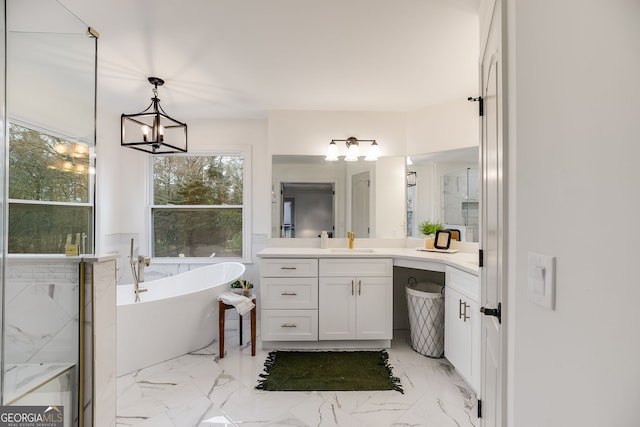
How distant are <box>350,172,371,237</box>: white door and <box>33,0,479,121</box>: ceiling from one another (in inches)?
31.6

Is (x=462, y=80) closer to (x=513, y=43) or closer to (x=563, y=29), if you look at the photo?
(x=513, y=43)

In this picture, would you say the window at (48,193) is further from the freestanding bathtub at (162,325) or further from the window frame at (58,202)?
the freestanding bathtub at (162,325)

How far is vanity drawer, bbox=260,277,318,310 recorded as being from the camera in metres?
2.88

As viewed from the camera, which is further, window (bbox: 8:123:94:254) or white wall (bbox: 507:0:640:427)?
window (bbox: 8:123:94:254)

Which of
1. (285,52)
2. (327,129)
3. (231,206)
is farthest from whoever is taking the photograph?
(231,206)

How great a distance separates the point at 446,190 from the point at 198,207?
9.58 feet

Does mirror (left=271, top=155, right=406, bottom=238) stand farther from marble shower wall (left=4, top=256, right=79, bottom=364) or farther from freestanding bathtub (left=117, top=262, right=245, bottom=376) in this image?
marble shower wall (left=4, top=256, right=79, bottom=364)

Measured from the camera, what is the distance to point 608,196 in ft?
1.64

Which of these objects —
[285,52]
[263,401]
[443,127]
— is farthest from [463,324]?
[285,52]

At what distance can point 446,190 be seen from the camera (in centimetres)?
321

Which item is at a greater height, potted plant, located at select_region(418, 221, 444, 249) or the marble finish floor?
potted plant, located at select_region(418, 221, 444, 249)

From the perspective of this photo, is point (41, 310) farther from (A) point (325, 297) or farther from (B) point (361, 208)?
(B) point (361, 208)

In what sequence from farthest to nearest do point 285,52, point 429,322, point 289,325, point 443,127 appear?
point 443,127
point 289,325
point 429,322
point 285,52

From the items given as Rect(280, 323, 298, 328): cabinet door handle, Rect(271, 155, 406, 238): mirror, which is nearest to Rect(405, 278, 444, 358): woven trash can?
Rect(271, 155, 406, 238): mirror
